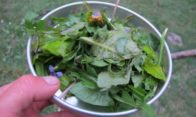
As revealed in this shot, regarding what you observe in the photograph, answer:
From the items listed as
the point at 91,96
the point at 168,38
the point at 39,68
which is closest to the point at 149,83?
the point at 91,96

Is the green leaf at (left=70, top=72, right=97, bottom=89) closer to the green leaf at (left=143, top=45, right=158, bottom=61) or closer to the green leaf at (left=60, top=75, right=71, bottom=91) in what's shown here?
the green leaf at (left=60, top=75, right=71, bottom=91)

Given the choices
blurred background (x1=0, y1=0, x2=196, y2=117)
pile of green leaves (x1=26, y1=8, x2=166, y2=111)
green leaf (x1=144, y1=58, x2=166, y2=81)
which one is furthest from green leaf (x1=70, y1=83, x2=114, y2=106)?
blurred background (x1=0, y1=0, x2=196, y2=117)

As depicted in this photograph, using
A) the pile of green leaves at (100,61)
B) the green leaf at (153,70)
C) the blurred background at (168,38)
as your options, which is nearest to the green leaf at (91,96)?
the pile of green leaves at (100,61)

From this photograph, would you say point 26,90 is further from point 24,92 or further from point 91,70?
point 91,70

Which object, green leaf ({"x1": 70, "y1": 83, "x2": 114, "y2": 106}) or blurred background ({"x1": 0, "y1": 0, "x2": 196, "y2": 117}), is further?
blurred background ({"x1": 0, "y1": 0, "x2": 196, "y2": 117})

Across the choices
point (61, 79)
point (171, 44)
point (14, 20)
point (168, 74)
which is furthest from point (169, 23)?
point (61, 79)

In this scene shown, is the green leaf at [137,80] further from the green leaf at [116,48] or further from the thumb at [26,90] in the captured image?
the thumb at [26,90]
